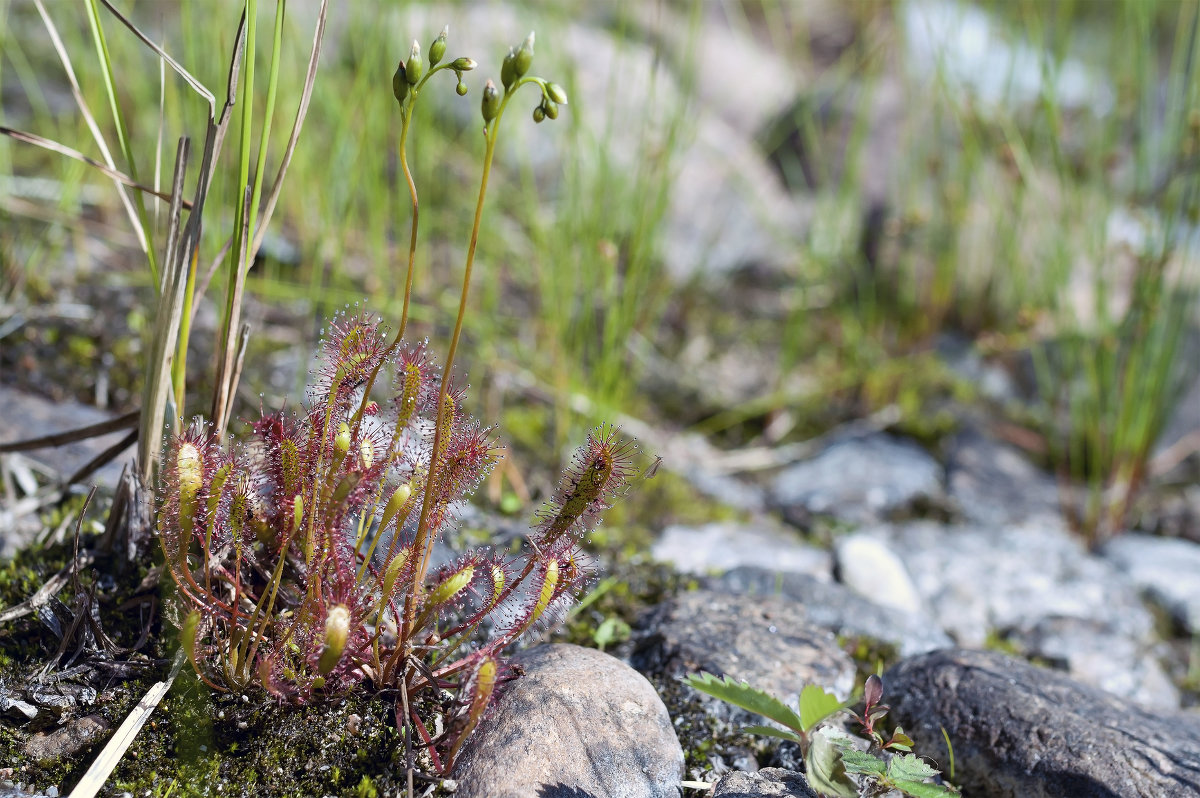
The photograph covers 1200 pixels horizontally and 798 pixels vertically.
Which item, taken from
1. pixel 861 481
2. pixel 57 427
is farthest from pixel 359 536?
pixel 861 481

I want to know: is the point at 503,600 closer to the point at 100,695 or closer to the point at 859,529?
the point at 100,695

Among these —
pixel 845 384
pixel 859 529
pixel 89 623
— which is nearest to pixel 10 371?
pixel 89 623

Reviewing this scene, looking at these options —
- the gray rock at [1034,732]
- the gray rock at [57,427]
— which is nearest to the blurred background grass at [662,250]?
Result: the gray rock at [57,427]

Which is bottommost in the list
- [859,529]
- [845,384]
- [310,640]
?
[859,529]

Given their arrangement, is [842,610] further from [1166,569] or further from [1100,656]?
[1166,569]

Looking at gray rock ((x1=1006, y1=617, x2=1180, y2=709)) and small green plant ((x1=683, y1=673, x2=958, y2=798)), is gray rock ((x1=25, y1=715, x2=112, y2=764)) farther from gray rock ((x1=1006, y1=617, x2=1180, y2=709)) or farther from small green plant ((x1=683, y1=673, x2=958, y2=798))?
gray rock ((x1=1006, y1=617, x2=1180, y2=709))

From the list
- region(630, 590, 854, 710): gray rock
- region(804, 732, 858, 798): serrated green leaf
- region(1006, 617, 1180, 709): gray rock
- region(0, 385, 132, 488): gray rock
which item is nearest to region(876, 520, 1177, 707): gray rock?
region(1006, 617, 1180, 709): gray rock

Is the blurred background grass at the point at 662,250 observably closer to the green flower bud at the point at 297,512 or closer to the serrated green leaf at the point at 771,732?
the green flower bud at the point at 297,512
